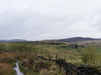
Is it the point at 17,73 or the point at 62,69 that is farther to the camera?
the point at 17,73

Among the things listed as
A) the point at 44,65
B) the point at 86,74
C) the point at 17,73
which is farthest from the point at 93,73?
the point at 17,73

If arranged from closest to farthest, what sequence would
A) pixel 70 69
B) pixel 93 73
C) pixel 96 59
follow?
pixel 93 73, pixel 70 69, pixel 96 59

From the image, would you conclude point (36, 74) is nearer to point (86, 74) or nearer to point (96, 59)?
point (86, 74)

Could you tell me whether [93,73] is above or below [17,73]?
above

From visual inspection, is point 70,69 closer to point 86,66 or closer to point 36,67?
point 86,66

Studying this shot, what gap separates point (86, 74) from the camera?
20891 millimetres

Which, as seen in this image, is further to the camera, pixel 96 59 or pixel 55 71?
pixel 96 59

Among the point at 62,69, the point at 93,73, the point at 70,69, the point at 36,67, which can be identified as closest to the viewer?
the point at 93,73

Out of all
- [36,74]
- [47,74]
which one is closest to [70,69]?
[47,74]

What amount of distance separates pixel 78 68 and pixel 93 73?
220cm

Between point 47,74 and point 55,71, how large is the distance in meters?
1.81

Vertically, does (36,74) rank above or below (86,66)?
below

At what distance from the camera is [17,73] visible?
2938cm

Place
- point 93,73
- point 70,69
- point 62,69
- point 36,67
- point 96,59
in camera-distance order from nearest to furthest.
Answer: point 93,73 → point 70,69 → point 62,69 → point 96,59 → point 36,67
